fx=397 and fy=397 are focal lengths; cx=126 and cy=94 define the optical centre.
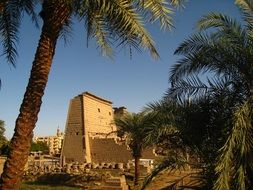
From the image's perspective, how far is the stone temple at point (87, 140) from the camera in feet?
117

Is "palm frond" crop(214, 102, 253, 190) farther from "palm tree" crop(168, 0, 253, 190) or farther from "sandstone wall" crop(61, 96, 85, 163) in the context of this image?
"sandstone wall" crop(61, 96, 85, 163)

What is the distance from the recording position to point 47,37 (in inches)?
284

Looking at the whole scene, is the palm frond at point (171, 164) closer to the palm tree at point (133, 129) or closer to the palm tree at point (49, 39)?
the palm tree at point (49, 39)

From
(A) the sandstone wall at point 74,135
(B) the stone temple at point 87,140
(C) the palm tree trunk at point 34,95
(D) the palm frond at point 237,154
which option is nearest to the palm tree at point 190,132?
(D) the palm frond at point 237,154

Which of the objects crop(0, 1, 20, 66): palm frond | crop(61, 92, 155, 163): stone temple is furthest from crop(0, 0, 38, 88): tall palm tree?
crop(61, 92, 155, 163): stone temple

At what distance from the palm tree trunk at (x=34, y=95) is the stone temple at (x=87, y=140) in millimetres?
27625

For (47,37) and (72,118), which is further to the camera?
(72,118)

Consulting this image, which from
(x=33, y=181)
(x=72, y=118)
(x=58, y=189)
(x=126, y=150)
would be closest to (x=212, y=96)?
(x=58, y=189)

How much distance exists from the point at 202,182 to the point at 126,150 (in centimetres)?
2612

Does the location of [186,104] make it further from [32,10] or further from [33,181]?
[33,181]

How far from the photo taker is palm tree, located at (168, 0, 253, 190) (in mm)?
6680

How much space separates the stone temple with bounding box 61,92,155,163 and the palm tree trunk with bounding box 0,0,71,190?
27.6 metres

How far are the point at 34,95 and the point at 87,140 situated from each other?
30.7 metres

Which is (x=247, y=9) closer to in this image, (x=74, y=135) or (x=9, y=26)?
(x=9, y=26)
